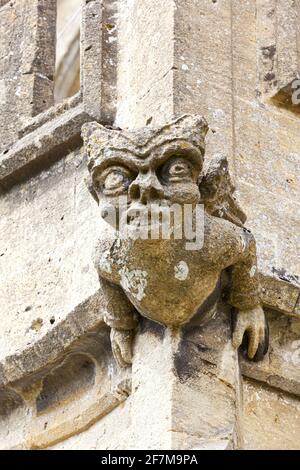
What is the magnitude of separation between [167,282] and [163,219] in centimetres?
24

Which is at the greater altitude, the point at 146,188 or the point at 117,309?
the point at 146,188

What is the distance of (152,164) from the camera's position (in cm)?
667

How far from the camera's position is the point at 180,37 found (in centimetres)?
A: 750

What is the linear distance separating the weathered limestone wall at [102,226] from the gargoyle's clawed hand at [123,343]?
38 mm

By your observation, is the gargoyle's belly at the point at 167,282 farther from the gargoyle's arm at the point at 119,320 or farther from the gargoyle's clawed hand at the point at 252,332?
the gargoyle's clawed hand at the point at 252,332

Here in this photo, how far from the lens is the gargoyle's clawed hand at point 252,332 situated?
699 centimetres

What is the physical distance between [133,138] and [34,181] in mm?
1290

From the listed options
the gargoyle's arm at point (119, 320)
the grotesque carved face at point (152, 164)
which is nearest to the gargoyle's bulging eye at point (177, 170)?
the grotesque carved face at point (152, 164)

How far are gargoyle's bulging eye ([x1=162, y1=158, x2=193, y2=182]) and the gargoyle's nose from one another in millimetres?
51

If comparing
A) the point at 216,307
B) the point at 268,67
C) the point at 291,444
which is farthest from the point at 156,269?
the point at 268,67

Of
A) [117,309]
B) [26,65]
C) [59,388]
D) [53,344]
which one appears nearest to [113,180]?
[117,309]

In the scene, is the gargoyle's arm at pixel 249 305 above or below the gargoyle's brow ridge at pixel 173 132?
below

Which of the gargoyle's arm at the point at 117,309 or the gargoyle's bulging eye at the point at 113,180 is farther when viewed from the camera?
the gargoyle's arm at the point at 117,309

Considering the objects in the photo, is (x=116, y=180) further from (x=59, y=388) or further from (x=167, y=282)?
(x=59, y=388)
